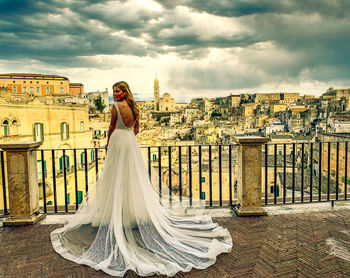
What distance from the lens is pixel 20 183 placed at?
4043mm

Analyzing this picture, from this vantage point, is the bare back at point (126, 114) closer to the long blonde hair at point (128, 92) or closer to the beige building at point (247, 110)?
the long blonde hair at point (128, 92)

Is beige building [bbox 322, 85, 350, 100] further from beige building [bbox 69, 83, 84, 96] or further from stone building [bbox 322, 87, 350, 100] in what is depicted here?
beige building [bbox 69, 83, 84, 96]

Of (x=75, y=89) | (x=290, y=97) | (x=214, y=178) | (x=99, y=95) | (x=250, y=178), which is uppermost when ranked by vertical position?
(x=75, y=89)

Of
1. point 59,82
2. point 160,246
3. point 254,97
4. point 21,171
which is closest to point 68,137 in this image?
point 21,171

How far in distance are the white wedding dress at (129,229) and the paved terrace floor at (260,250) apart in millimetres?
134

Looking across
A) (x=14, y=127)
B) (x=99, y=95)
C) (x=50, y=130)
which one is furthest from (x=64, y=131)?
→ (x=99, y=95)

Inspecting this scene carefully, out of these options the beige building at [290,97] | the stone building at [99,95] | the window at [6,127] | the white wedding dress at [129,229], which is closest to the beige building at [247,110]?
the beige building at [290,97]

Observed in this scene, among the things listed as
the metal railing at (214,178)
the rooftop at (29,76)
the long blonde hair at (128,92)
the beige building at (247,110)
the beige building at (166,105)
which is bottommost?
the metal railing at (214,178)

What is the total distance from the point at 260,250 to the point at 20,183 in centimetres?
371

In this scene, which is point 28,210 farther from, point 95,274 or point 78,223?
point 95,274

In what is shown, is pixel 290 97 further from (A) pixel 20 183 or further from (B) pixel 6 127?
(A) pixel 20 183

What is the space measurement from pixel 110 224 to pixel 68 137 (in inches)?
933

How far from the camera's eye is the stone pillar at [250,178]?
4199 millimetres

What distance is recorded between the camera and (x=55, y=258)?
2971 millimetres
